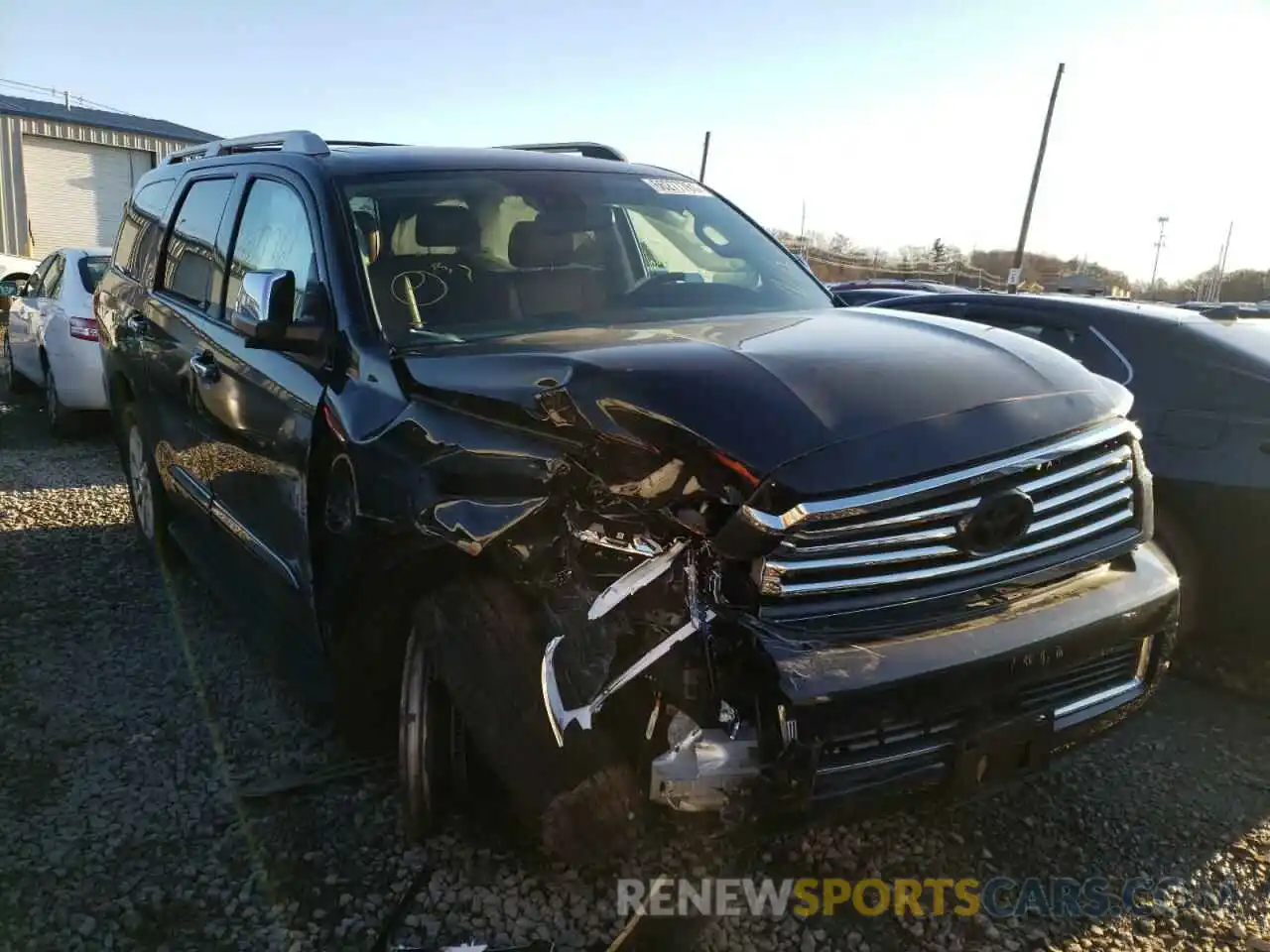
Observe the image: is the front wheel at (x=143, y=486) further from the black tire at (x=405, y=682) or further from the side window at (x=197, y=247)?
the black tire at (x=405, y=682)

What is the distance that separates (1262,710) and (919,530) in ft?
9.06

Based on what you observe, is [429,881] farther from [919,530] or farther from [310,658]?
[919,530]

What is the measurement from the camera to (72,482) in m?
7.38

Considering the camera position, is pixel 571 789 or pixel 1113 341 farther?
pixel 1113 341

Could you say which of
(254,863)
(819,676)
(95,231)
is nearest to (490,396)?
(819,676)

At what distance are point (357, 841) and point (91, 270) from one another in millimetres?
7543

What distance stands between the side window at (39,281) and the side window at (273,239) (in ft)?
23.4

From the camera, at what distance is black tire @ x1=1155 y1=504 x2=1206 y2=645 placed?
4.17m

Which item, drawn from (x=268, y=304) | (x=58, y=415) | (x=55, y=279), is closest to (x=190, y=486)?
(x=268, y=304)

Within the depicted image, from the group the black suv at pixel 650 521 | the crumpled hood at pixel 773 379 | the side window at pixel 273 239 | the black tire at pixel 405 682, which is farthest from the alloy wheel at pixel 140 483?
the crumpled hood at pixel 773 379

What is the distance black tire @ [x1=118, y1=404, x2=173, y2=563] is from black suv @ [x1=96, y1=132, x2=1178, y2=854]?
1.89m

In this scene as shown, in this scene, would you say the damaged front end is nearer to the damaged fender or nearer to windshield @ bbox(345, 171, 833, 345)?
the damaged fender

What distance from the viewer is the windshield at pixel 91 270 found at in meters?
8.51

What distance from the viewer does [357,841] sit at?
294cm
